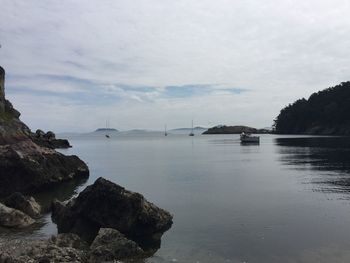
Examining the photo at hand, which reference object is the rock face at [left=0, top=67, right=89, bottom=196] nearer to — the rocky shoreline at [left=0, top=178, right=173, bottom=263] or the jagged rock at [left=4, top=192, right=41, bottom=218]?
the jagged rock at [left=4, top=192, right=41, bottom=218]

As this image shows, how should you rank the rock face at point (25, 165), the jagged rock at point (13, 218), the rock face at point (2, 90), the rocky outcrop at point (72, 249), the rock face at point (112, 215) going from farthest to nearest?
the rock face at point (2, 90)
the rock face at point (25, 165)
the jagged rock at point (13, 218)
the rock face at point (112, 215)
the rocky outcrop at point (72, 249)

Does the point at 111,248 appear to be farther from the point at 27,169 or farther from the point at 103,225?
the point at 27,169

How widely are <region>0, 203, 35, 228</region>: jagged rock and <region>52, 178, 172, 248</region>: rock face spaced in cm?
278

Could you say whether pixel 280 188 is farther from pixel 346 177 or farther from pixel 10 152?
pixel 10 152

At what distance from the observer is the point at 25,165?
161 feet

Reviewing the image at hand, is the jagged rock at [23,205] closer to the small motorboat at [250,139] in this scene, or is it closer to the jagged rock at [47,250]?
the jagged rock at [47,250]

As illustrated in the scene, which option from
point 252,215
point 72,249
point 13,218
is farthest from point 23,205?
point 252,215

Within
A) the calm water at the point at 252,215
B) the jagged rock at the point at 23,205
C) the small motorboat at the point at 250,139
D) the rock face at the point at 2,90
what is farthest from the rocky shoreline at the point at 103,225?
the small motorboat at the point at 250,139

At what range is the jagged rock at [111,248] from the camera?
23.1 metres

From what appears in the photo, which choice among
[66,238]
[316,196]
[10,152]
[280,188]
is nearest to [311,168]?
[280,188]

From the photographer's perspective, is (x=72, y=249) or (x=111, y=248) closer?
(x=72, y=249)

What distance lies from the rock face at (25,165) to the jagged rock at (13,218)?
1471 cm

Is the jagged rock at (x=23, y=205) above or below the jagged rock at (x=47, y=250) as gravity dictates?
above

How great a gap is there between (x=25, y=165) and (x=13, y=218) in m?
19.0
